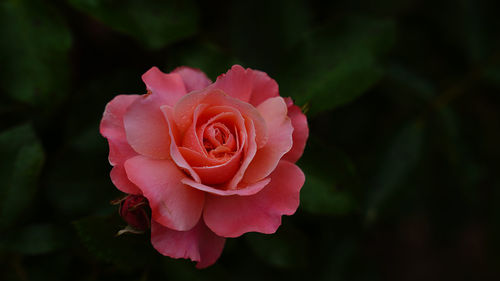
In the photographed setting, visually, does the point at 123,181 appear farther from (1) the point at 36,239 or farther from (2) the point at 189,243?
(1) the point at 36,239

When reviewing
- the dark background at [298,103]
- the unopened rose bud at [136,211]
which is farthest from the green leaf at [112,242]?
the unopened rose bud at [136,211]

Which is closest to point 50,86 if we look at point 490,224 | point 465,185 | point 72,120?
point 72,120

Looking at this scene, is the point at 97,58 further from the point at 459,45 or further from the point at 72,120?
the point at 459,45

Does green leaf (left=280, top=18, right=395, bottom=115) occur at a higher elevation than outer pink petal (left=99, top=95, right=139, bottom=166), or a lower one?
higher

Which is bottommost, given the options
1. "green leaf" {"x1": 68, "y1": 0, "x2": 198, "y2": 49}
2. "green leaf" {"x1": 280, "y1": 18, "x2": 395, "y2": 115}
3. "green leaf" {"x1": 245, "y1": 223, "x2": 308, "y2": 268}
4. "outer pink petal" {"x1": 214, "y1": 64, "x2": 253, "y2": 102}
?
"green leaf" {"x1": 245, "y1": 223, "x2": 308, "y2": 268}

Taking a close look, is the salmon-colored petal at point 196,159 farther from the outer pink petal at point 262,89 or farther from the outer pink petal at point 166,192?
the outer pink petal at point 262,89

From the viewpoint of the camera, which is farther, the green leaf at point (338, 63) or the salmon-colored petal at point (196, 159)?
the green leaf at point (338, 63)

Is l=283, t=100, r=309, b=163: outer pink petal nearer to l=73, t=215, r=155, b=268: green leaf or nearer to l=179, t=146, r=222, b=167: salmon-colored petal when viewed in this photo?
l=179, t=146, r=222, b=167: salmon-colored petal

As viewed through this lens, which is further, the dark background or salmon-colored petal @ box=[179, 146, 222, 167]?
the dark background

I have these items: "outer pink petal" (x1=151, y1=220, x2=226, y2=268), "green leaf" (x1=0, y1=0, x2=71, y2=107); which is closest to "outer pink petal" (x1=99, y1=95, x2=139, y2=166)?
"outer pink petal" (x1=151, y1=220, x2=226, y2=268)
